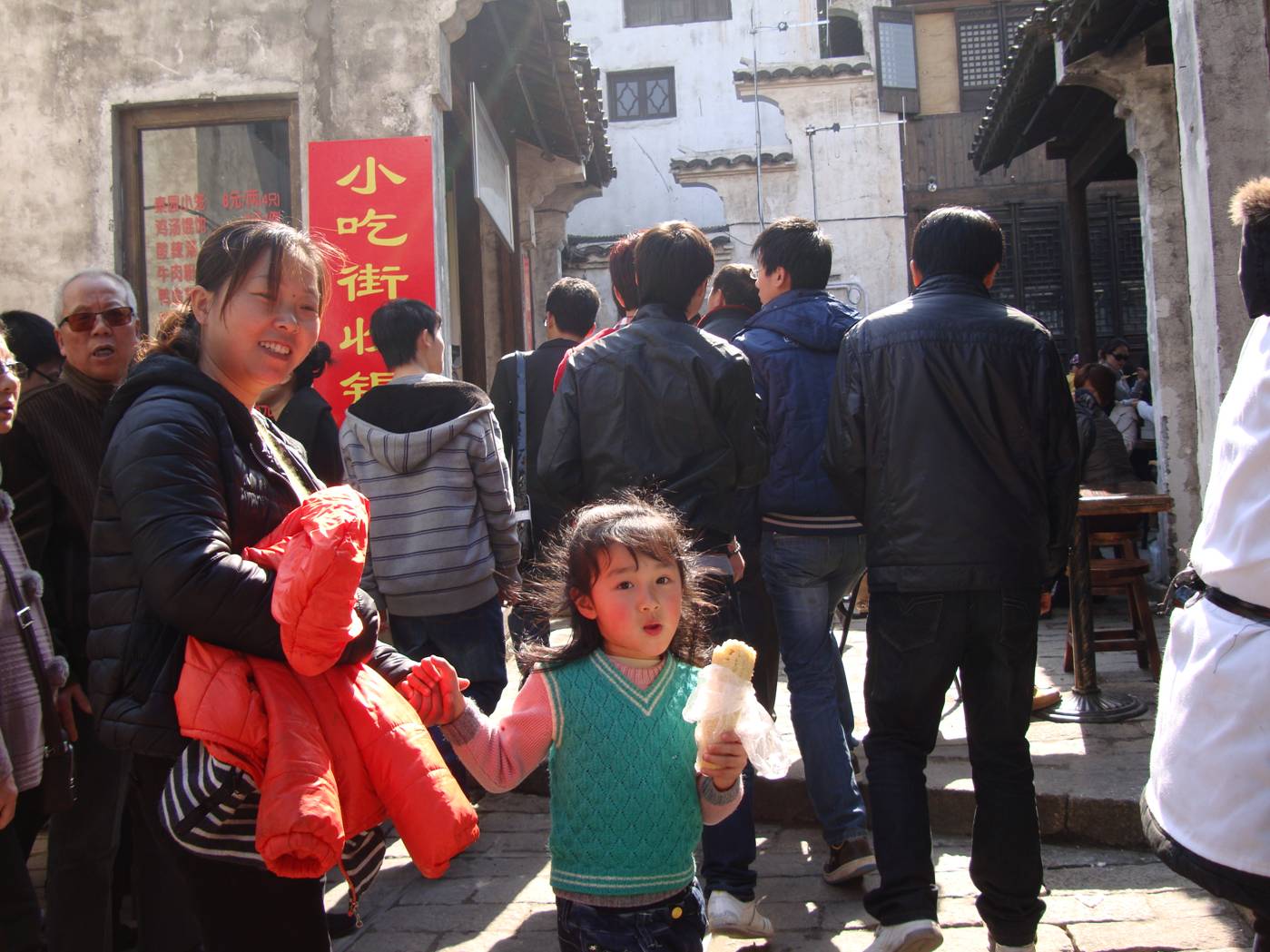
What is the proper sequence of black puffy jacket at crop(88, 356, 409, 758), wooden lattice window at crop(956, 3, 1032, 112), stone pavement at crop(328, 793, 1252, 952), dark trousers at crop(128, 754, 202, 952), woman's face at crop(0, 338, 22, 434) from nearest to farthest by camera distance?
1. black puffy jacket at crop(88, 356, 409, 758)
2. woman's face at crop(0, 338, 22, 434)
3. dark trousers at crop(128, 754, 202, 952)
4. stone pavement at crop(328, 793, 1252, 952)
5. wooden lattice window at crop(956, 3, 1032, 112)

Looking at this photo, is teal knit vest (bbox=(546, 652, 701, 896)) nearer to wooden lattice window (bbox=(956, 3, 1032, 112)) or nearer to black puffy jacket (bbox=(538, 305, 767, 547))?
black puffy jacket (bbox=(538, 305, 767, 547))

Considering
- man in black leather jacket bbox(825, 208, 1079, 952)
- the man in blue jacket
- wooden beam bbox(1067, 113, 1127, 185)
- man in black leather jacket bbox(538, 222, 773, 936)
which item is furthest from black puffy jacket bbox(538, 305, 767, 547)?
wooden beam bbox(1067, 113, 1127, 185)

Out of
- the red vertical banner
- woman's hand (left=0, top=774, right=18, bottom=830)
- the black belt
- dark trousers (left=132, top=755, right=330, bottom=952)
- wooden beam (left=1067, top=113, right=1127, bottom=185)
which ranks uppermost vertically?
wooden beam (left=1067, top=113, right=1127, bottom=185)

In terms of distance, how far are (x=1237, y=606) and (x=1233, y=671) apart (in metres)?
0.13

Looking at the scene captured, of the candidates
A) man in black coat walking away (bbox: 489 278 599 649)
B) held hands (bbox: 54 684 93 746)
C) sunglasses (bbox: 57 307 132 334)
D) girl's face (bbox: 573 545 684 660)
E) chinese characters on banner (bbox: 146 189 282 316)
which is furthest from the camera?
chinese characters on banner (bbox: 146 189 282 316)

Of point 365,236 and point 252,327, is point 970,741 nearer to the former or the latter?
point 252,327

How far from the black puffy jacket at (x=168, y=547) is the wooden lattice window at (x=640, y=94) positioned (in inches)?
920

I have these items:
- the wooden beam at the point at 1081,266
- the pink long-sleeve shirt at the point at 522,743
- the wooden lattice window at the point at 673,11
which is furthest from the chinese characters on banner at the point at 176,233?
the wooden lattice window at the point at 673,11

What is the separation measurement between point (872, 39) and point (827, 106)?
121 inches

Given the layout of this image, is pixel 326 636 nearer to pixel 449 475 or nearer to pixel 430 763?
pixel 430 763

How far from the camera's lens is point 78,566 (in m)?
3.69

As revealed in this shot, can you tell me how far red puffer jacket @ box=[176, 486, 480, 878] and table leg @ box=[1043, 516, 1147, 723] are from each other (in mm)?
4201

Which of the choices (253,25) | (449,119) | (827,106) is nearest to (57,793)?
(253,25)

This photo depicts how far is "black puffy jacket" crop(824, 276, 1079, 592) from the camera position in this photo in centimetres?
330
